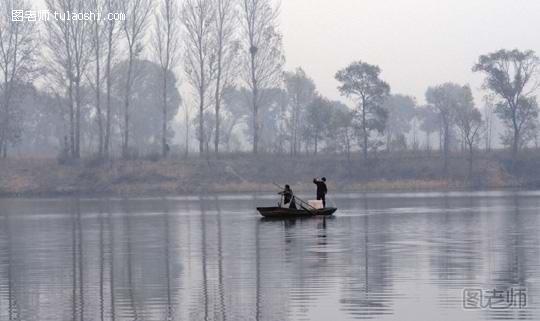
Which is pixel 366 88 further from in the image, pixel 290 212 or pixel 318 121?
pixel 290 212

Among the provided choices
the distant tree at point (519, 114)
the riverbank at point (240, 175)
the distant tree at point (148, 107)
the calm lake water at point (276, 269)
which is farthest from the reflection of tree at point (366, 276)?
the distant tree at point (148, 107)

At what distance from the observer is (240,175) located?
3440 inches

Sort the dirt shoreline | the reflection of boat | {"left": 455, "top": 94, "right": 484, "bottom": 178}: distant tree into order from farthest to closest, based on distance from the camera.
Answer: {"left": 455, "top": 94, "right": 484, "bottom": 178}: distant tree < the dirt shoreline < the reflection of boat

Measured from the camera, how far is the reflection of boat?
4169 cm

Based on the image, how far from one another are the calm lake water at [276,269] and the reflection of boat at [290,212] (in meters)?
1.44

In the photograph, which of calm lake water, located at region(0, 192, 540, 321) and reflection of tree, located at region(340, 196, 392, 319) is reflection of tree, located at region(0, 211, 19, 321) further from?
reflection of tree, located at region(340, 196, 392, 319)

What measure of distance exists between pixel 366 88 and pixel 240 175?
48.1ft

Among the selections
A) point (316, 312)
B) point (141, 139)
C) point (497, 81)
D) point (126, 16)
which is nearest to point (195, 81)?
point (126, 16)

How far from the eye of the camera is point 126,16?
288 ft

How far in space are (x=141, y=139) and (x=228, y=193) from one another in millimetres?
63248

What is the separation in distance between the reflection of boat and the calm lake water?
144cm

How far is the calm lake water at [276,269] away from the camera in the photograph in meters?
16.3

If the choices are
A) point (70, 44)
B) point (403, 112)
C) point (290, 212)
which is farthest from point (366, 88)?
point (403, 112)

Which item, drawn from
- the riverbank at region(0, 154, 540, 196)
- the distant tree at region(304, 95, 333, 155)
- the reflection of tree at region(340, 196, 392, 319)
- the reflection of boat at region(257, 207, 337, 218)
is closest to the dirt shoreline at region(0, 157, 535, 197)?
the riverbank at region(0, 154, 540, 196)
